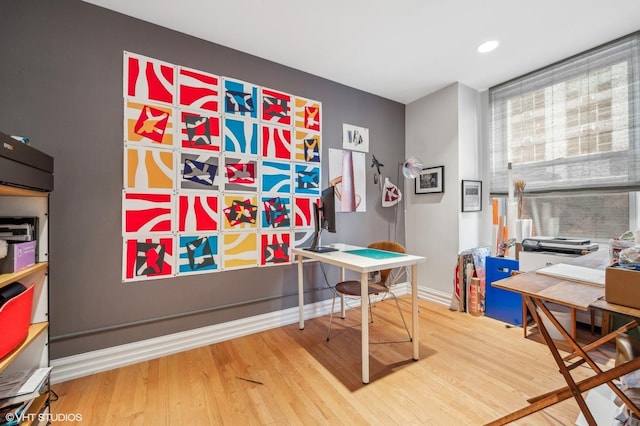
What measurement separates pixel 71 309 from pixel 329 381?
6.22 feet

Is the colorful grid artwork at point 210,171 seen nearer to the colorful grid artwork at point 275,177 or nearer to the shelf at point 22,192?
the colorful grid artwork at point 275,177

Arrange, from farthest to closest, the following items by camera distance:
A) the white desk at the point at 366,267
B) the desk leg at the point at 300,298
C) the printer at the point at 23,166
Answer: the desk leg at the point at 300,298
the white desk at the point at 366,267
the printer at the point at 23,166

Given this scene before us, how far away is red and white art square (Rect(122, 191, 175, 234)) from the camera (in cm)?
208

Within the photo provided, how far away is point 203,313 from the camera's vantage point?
235 centimetres

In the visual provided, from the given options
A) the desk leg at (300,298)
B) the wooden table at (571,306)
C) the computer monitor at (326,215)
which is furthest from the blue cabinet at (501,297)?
the desk leg at (300,298)

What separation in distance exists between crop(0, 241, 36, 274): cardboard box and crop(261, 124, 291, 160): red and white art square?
Result: 5.77 feet

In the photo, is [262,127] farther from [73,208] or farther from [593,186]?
[593,186]

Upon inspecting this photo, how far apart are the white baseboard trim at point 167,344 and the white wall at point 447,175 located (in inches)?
59.4

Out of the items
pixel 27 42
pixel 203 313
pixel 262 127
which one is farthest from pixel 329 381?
pixel 27 42

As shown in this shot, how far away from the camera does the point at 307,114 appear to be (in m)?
2.93

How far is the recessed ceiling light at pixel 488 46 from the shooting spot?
7.99ft

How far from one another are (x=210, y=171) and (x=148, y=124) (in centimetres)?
58

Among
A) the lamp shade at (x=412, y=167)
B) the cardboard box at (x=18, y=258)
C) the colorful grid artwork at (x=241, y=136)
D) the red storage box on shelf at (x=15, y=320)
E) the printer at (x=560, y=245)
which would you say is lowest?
the red storage box on shelf at (x=15, y=320)

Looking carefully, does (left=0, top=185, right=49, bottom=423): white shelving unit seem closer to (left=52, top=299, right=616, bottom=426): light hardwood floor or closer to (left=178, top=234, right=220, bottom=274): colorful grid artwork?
(left=52, top=299, right=616, bottom=426): light hardwood floor
